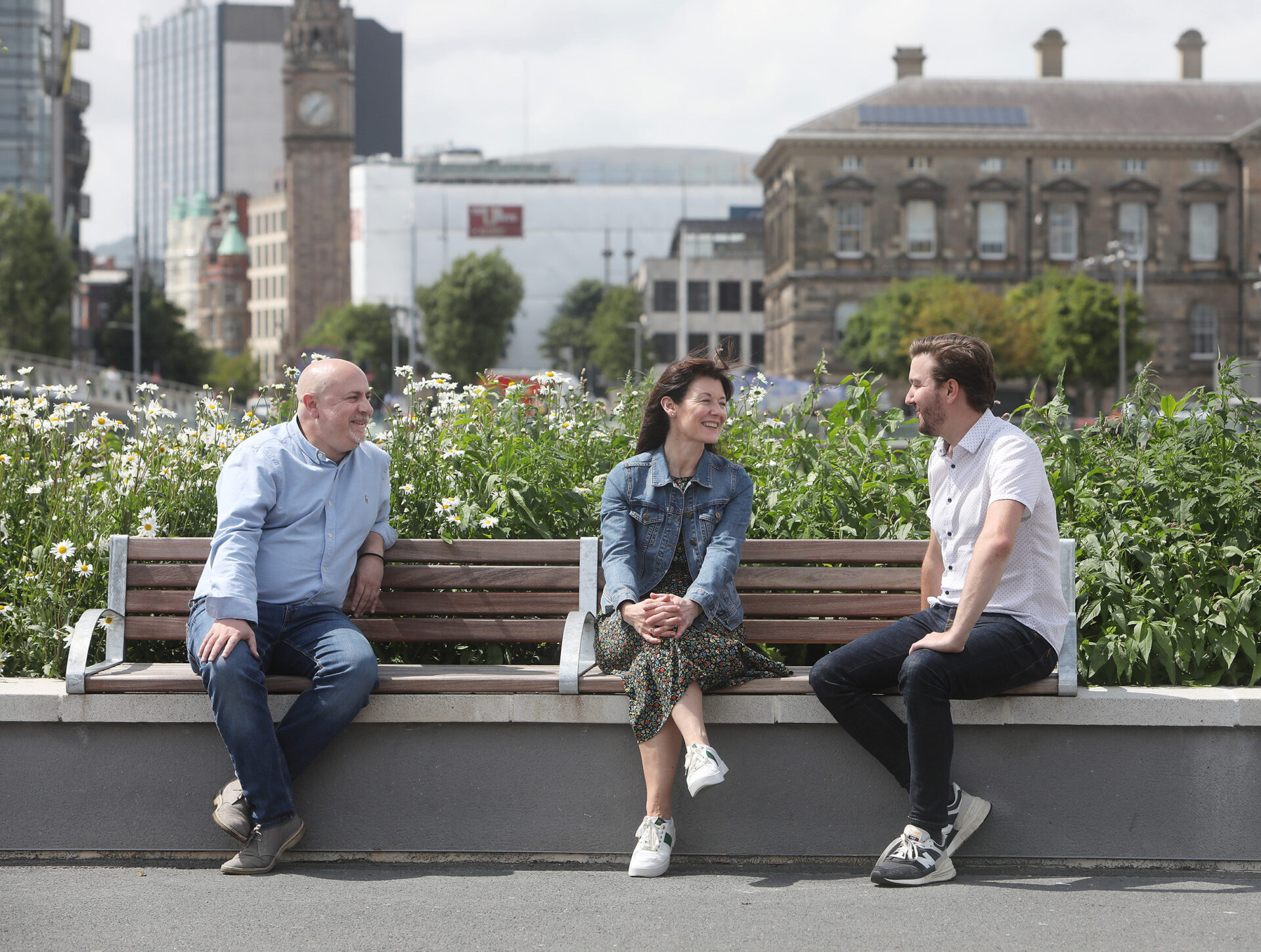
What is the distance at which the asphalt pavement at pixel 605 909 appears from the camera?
3943 mm

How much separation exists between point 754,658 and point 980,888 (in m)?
0.98

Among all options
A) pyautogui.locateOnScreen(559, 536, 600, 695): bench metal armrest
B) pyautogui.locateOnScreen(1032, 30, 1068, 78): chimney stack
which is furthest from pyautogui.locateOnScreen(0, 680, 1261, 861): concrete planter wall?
pyautogui.locateOnScreen(1032, 30, 1068, 78): chimney stack

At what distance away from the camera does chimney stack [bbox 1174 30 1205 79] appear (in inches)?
3302

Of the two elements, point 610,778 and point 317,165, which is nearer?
point 610,778

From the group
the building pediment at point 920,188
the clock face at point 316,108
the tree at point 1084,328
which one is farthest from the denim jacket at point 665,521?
the clock face at point 316,108

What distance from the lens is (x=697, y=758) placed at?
4.35 meters

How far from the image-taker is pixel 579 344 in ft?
346

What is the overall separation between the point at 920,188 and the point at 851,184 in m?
3.65

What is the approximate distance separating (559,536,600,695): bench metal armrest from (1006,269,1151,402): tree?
193 feet

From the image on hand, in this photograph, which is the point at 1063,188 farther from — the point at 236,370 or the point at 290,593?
the point at 290,593

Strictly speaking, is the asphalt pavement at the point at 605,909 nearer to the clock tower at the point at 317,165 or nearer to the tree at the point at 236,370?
the tree at the point at 236,370

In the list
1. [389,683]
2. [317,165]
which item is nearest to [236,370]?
[317,165]

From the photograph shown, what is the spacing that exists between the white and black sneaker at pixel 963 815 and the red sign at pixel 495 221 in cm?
11581

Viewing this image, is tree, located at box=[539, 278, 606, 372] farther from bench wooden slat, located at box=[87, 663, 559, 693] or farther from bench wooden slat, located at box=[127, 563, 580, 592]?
bench wooden slat, located at box=[87, 663, 559, 693]
